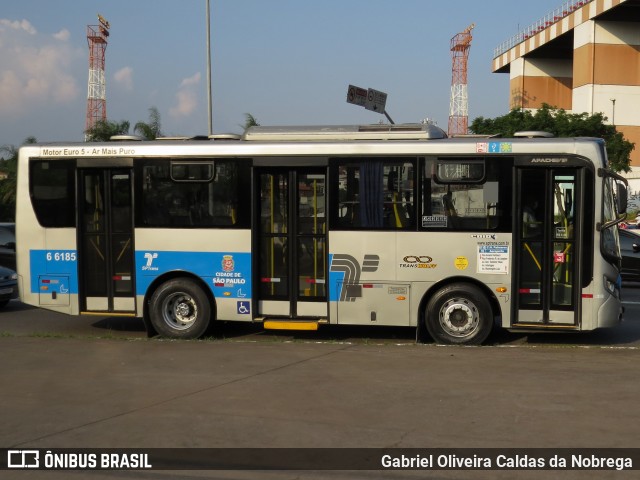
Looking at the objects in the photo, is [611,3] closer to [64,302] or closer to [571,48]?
[571,48]

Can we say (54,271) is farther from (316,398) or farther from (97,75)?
(97,75)

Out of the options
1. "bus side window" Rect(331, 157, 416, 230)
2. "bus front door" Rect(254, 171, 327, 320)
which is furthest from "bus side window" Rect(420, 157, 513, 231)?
"bus front door" Rect(254, 171, 327, 320)

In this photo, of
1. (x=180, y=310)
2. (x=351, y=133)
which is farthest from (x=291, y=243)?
(x=180, y=310)

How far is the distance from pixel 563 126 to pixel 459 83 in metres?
56.2

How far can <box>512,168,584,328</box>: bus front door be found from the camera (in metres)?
9.61

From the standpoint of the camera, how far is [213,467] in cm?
532

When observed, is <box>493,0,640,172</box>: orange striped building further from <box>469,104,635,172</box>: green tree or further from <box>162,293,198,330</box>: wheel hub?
<box>162,293,198,330</box>: wheel hub

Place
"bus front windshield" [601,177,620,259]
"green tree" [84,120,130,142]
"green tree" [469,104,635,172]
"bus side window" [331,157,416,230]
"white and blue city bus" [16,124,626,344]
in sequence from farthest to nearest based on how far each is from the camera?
"green tree" [469,104,635,172] < "green tree" [84,120,130,142] < "bus side window" [331,157,416,230] < "white and blue city bus" [16,124,626,344] < "bus front windshield" [601,177,620,259]

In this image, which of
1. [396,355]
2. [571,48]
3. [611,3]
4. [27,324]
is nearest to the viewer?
[396,355]

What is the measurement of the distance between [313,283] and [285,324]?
719mm

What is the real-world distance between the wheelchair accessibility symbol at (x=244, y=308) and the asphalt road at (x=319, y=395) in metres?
0.48

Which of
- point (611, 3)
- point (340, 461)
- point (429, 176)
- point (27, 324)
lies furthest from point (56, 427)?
point (611, 3)

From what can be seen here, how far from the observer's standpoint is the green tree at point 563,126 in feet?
145

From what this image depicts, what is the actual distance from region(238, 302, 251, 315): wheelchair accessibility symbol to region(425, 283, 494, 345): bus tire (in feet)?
8.45
